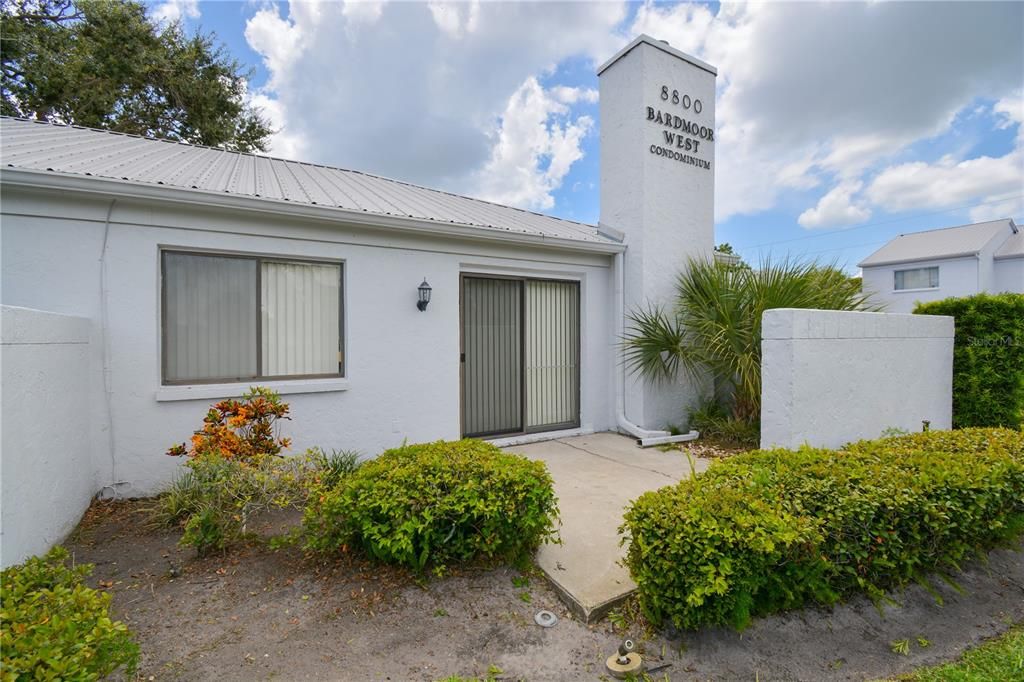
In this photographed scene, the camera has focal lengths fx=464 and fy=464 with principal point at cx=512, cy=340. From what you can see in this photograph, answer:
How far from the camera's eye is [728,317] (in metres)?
6.77

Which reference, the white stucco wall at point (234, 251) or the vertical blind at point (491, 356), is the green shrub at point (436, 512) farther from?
the vertical blind at point (491, 356)

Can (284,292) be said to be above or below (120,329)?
above

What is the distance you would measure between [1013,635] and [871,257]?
1190 inches

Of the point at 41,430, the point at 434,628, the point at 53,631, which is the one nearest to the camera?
the point at 53,631

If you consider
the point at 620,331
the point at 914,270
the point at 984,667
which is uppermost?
the point at 914,270

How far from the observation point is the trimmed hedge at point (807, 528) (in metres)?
2.52

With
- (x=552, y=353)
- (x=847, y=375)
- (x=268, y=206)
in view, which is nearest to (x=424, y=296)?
(x=268, y=206)

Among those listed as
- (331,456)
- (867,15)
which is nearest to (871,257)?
(867,15)

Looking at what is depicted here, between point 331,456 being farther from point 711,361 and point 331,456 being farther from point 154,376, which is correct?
point 711,361

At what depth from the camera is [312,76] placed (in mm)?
10344

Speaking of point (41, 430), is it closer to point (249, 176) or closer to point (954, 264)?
point (249, 176)

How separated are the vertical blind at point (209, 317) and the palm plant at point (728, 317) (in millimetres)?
5381

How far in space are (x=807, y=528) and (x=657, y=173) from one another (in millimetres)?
6329

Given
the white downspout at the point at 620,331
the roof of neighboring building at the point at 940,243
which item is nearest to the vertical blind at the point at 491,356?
the white downspout at the point at 620,331
